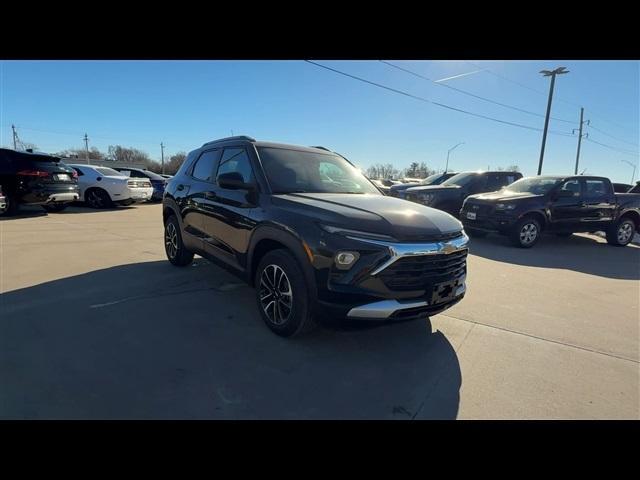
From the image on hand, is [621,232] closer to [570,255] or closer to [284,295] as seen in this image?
[570,255]

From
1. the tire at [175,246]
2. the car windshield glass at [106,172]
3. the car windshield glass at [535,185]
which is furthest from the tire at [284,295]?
the car windshield glass at [106,172]

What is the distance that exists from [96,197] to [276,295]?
12.7 m

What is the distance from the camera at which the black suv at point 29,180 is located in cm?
933

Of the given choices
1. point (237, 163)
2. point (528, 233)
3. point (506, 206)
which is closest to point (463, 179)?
point (506, 206)

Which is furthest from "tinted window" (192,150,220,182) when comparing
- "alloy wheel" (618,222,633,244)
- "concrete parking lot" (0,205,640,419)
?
"alloy wheel" (618,222,633,244)

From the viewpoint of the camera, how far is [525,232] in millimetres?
8172

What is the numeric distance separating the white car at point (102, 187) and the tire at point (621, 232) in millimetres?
15665

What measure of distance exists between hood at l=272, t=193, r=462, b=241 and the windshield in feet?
0.79

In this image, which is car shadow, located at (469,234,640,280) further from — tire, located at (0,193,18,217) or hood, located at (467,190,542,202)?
tire, located at (0,193,18,217)

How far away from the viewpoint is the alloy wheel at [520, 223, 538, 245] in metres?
8.14

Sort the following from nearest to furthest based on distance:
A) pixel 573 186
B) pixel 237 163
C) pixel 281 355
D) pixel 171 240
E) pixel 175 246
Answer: pixel 281 355
pixel 237 163
pixel 175 246
pixel 171 240
pixel 573 186
